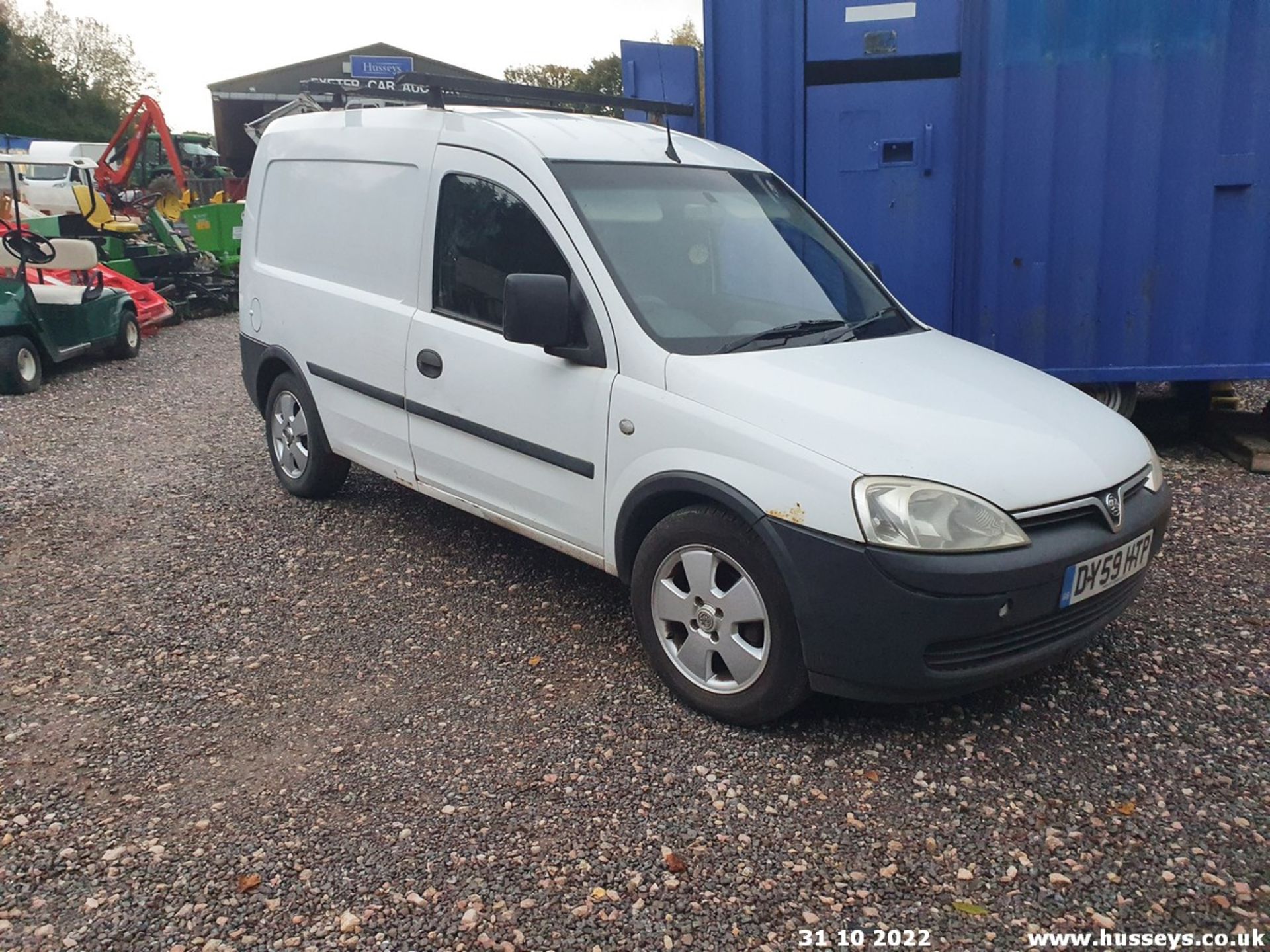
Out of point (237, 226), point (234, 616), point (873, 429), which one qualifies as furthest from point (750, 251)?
point (237, 226)

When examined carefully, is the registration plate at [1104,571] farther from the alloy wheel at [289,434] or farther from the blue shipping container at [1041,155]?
the alloy wheel at [289,434]

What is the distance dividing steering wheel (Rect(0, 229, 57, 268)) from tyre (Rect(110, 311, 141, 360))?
1.30m

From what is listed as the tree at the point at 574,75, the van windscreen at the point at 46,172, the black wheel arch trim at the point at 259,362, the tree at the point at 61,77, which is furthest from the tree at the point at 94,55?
the black wheel arch trim at the point at 259,362

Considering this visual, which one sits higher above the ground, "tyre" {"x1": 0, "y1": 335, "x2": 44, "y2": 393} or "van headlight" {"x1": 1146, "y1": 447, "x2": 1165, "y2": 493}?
"van headlight" {"x1": 1146, "y1": 447, "x2": 1165, "y2": 493}

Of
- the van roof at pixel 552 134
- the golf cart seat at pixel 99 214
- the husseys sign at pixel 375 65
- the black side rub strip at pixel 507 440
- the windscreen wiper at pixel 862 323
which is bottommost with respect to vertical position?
the black side rub strip at pixel 507 440

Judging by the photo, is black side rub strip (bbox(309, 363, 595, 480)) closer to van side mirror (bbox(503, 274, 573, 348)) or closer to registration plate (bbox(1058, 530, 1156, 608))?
van side mirror (bbox(503, 274, 573, 348))

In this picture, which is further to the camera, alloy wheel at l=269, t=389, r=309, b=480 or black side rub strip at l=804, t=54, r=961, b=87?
black side rub strip at l=804, t=54, r=961, b=87

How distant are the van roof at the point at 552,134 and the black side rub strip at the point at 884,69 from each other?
2.29 metres

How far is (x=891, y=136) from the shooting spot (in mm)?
6887

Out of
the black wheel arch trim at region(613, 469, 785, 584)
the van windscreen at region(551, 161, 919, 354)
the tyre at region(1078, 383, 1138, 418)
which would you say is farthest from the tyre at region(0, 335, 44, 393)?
the tyre at region(1078, 383, 1138, 418)

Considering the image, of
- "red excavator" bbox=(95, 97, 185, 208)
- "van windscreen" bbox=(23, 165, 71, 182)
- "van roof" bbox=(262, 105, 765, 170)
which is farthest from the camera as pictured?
"van windscreen" bbox=(23, 165, 71, 182)

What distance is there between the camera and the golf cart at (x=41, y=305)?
9.59m

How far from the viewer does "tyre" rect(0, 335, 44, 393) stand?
31.0 feet

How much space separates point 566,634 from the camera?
14.4ft
